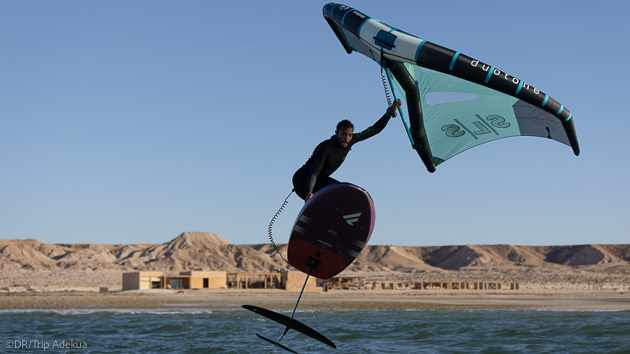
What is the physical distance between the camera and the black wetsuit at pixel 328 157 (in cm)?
851

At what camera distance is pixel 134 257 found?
402ft

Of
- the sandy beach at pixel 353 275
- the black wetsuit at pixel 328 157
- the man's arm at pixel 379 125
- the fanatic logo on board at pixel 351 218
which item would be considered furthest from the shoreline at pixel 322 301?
the man's arm at pixel 379 125

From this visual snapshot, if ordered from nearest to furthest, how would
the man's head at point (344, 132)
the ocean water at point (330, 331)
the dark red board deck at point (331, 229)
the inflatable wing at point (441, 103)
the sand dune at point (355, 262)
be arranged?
the inflatable wing at point (441, 103) → the man's head at point (344, 132) → the dark red board deck at point (331, 229) → the ocean water at point (330, 331) → the sand dune at point (355, 262)

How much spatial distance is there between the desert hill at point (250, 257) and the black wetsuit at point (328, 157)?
3711 inches

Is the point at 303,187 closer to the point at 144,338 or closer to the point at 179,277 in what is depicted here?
the point at 144,338

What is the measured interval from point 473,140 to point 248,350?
14.6 m

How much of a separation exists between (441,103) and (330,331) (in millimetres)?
19776

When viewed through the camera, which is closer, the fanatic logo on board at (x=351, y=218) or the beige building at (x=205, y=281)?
the fanatic logo on board at (x=351, y=218)

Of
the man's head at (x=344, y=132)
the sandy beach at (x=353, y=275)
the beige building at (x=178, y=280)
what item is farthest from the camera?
the beige building at (x=178, y=280)

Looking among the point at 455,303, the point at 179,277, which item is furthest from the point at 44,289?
the point at 455,303

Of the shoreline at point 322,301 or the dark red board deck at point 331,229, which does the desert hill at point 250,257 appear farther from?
the dark red board deck at point 331,229

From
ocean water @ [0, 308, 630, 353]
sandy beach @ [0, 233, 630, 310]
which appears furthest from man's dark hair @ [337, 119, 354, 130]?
sandy beach @ [0, 233, 630, 310]

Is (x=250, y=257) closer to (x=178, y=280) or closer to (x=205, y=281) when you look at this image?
(x=178, y=280)

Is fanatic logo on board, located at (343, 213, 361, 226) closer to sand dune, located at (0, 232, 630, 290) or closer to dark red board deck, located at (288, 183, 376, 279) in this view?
dark red board deck, located at (288, 183, 376, 279)
